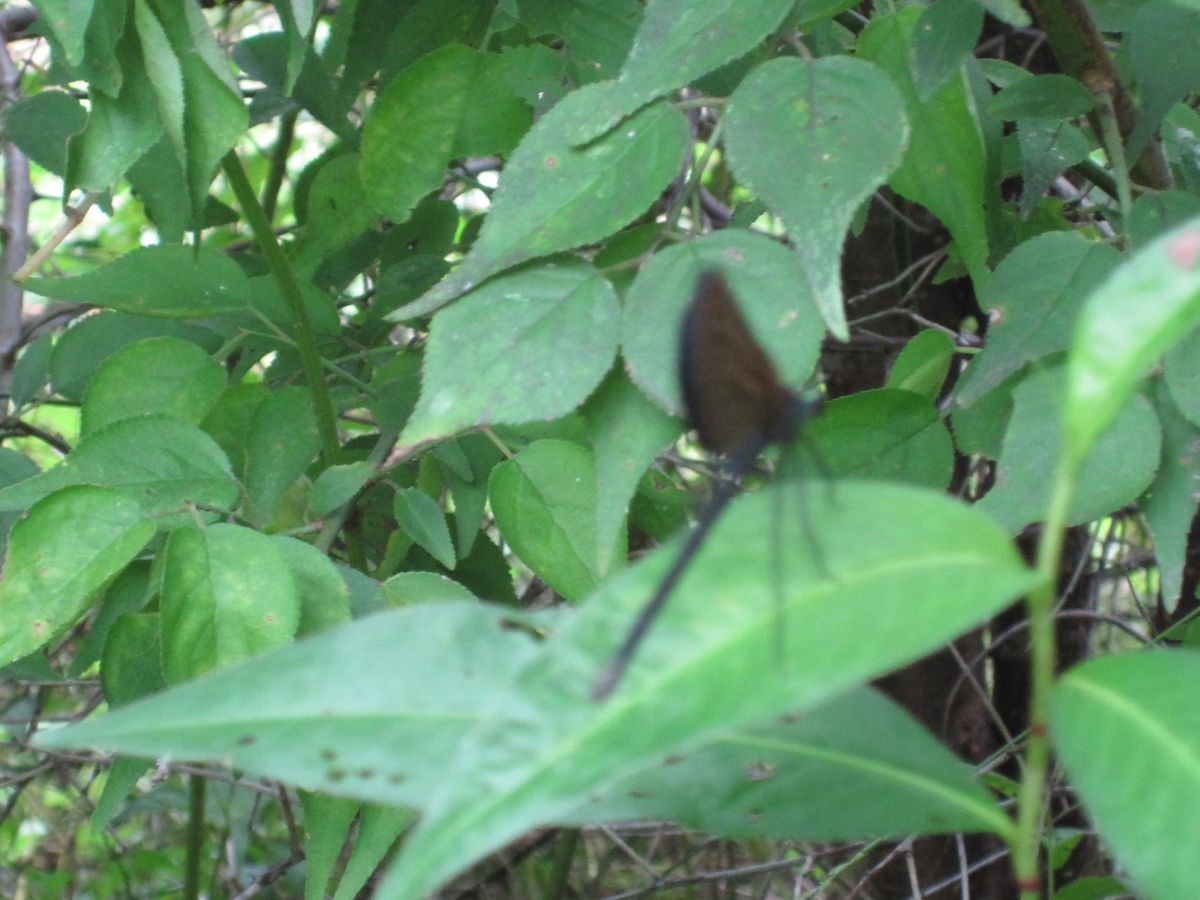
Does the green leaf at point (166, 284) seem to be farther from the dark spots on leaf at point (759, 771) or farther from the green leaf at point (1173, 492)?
the green leaf at point (1173, 492)

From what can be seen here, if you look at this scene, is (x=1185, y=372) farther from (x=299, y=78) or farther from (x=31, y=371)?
(x=31, y=371)

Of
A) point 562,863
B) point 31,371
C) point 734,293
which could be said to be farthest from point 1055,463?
point 31,371

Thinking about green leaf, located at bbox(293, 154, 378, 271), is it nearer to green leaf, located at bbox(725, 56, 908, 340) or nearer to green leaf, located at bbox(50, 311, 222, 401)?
green leaf, located at bbox(50, 311, 222, 401)

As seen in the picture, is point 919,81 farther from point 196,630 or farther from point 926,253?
point 926,253

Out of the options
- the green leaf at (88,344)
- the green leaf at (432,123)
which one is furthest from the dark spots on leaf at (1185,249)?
the green leaf at (88,344)

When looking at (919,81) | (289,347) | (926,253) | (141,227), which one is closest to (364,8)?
(289,347)

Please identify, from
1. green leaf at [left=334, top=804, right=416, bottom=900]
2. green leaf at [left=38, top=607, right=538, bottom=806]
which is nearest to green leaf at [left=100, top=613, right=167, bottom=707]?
green leaf at [left=334, top=804, right=416, bottom=900]
